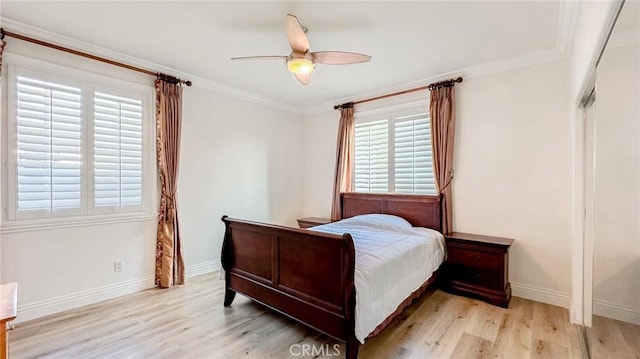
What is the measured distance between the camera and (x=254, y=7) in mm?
2229

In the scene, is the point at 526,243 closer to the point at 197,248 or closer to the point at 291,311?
the point at 291,311

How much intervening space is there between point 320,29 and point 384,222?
2.30 meters

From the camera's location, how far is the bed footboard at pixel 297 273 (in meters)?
1.98

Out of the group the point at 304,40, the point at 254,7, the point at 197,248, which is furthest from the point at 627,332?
the point at 197,248

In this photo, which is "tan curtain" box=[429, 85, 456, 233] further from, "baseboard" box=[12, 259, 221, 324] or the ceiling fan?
"baseboard" box=[12, 259, 221, 324]

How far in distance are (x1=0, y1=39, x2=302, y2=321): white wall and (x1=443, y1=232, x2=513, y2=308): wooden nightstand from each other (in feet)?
9.34

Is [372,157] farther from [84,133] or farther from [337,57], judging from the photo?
[84,133]

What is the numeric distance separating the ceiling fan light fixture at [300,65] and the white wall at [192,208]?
201 centimetres

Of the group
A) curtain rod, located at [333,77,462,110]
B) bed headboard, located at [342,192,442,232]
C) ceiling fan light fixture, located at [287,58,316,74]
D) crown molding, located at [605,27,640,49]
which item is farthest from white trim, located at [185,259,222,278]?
crown molding, located at [605,27,640,49]

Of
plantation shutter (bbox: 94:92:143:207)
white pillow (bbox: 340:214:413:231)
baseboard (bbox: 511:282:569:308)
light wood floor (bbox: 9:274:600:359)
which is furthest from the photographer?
white pillow (bbox: 340:214:413:231)

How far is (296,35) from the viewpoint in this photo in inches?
82.7

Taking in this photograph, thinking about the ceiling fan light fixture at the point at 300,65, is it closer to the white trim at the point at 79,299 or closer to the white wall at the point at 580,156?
the white wall at the point at 580,156

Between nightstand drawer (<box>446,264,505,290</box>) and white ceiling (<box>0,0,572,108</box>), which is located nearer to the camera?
white ceiling (<box>0,0,572,108</box>)

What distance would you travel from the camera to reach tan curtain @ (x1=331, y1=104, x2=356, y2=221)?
4574mm
